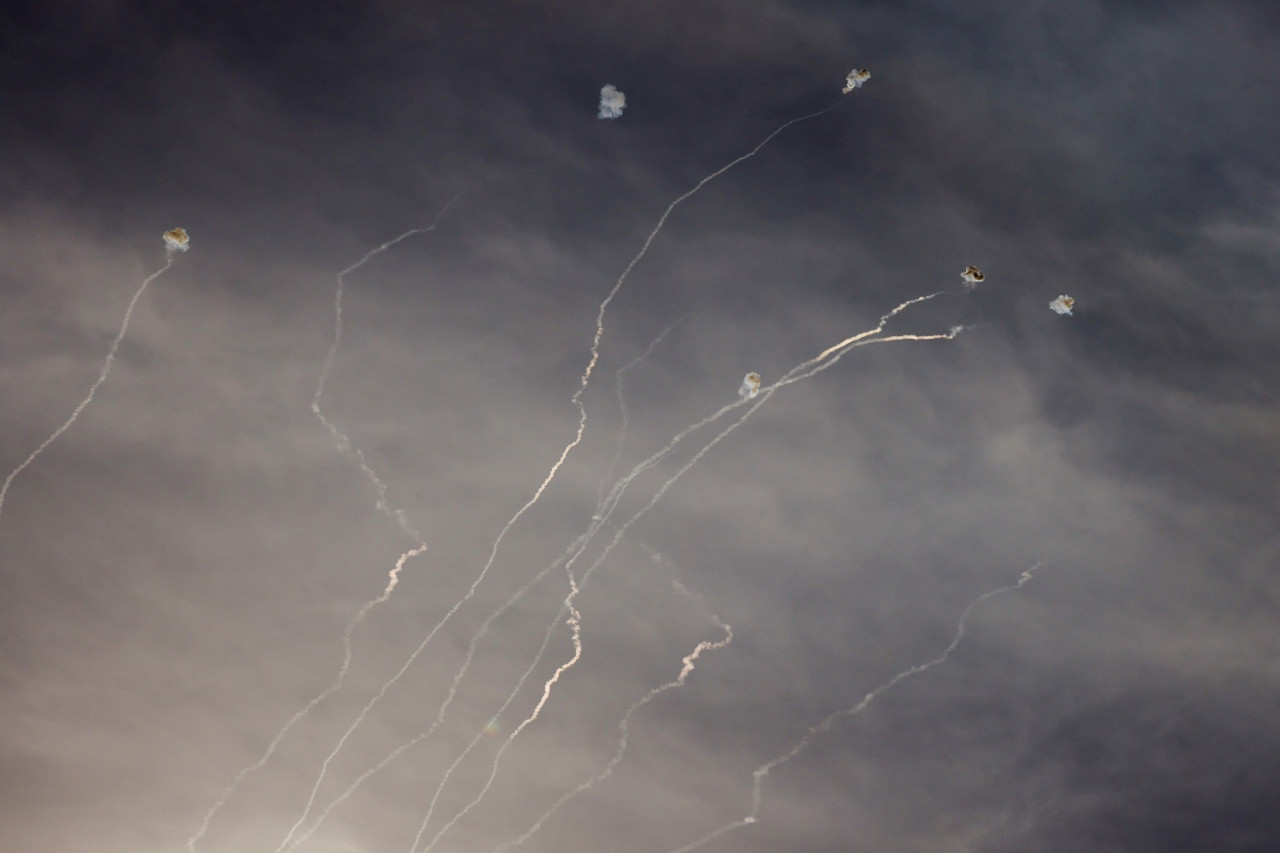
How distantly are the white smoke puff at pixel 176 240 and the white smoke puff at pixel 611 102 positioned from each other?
1477 cm

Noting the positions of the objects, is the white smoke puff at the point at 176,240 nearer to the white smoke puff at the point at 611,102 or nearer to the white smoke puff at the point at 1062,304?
the white smoke puff at the point at 611,102

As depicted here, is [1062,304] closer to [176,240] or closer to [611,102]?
[611,102]

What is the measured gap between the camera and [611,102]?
3788 cm

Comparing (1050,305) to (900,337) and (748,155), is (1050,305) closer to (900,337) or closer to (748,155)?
(900,337)

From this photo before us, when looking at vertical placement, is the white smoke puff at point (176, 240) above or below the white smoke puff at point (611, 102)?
below

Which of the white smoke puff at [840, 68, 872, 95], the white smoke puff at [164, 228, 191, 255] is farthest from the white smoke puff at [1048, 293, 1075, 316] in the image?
the white smoke puff at [164, 228, 191, 255]

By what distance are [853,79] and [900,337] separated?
30.8 ft

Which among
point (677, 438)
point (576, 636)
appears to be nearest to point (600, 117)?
point (677, 438)

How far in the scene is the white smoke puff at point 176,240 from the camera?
3769 cm

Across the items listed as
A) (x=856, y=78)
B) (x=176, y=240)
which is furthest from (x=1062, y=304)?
(x=176, y=240)

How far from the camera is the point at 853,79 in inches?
1496

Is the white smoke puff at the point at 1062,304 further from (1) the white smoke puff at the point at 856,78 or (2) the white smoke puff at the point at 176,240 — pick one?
(2) the white smoke puff at the point at 176,240

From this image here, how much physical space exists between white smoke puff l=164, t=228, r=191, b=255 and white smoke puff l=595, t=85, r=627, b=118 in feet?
48.5

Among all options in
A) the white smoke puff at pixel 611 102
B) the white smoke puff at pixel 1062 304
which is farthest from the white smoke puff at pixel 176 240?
the white smoke puff at pixel 1062 304
